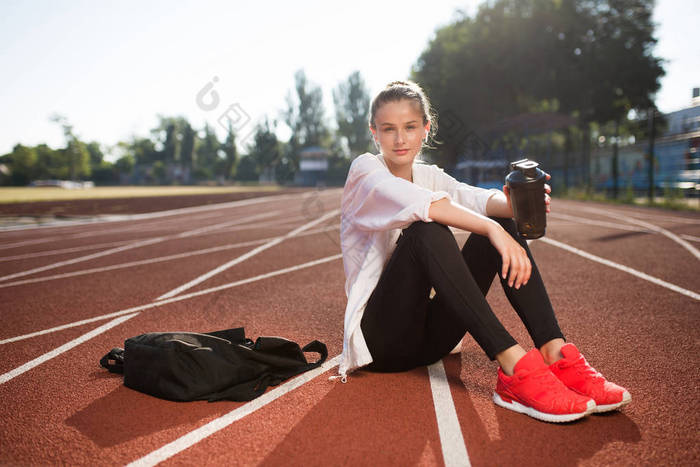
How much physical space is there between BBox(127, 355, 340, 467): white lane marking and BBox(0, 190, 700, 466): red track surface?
0.10ft

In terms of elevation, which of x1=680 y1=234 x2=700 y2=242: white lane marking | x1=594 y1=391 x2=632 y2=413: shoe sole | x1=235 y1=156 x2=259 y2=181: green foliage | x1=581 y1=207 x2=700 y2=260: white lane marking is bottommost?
x1=680 y1=234 x2=700 y2=242: white lane marking

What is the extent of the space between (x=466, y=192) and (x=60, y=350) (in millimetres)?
2851

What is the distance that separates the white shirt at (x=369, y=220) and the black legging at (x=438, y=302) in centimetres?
7

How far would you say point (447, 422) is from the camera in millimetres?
2057

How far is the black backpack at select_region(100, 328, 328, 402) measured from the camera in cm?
229

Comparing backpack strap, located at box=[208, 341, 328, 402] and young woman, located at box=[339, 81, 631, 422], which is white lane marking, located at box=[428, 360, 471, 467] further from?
backpack strap, located at box=[208, 341, 328, 402]

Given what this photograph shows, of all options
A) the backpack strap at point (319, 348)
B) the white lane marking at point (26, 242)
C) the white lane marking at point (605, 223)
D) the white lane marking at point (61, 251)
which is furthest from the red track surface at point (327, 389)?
the white lane marking at point (26, 242)

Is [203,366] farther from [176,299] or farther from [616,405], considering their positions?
[176,299]

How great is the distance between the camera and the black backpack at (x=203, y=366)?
2.29 m

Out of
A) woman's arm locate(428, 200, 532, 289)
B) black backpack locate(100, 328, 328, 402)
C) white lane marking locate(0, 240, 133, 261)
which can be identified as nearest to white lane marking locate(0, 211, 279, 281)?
white lane marking locate(0, 240, 133, 261)

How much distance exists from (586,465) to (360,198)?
1426 millimetres

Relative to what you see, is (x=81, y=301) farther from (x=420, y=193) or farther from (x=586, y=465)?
(x=586, y=465)

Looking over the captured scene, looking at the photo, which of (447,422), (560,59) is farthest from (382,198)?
(560,59)

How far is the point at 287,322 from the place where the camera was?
3607mm
